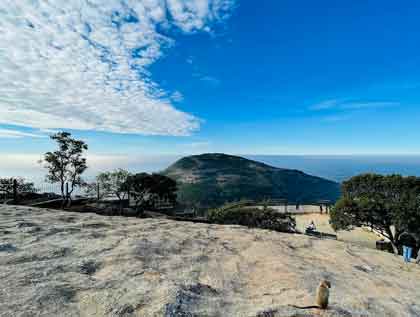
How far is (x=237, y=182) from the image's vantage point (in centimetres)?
9262

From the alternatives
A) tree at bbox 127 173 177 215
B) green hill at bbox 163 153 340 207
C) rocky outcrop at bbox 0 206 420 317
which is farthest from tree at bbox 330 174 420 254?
green hill at bbox 163 153 340 207

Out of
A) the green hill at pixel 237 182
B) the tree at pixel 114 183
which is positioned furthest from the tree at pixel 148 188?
the green hill at pixel 237 182

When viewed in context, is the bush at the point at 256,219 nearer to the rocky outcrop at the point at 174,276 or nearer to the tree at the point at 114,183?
the rocky outcrop at the point at 174,276

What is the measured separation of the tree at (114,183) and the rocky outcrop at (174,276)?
1178cm

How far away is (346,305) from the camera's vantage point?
3.01m

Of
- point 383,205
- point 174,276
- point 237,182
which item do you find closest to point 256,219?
point 383,205

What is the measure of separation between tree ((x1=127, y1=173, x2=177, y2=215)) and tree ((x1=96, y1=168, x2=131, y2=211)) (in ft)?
1.67

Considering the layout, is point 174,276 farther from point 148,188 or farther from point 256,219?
point 148,188

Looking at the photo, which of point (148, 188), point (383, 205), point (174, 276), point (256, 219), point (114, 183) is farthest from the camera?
point (148, 188)

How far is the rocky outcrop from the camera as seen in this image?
104 inches

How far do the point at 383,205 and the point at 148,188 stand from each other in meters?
16.3

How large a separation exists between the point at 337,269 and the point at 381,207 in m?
8.18

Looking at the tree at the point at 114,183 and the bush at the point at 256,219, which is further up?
the tree at the point at 114,183

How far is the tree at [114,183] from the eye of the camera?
18.1m
